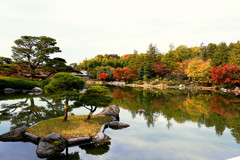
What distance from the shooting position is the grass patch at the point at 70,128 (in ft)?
23.7

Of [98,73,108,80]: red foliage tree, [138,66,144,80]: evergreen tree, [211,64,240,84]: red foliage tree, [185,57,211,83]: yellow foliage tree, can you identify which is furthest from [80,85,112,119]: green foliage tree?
[98,73,108,80]: red foliage tree

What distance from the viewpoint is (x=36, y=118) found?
34.3ft

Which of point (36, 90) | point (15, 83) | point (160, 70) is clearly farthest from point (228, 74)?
point (15, 83)

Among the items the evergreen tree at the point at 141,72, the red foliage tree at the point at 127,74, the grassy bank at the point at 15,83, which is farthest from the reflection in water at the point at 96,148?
the evergreen tree at the point at 141,72

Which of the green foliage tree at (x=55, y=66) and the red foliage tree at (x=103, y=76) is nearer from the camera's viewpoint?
the green foliage tree at (x=55, y=66)

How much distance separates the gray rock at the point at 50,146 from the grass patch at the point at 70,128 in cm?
59

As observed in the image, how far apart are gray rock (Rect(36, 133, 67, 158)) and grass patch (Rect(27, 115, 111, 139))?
587 mm

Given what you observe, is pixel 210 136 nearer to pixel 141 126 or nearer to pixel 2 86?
pixel 141 126

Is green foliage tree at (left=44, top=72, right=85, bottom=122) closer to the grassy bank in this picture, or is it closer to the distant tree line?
the grassy bank

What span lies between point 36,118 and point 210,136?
1070 cm

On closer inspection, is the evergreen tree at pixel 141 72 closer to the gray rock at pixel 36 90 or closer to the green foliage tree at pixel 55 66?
the green foliage tree at pixel 55 66

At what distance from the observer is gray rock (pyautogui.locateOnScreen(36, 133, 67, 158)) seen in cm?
584

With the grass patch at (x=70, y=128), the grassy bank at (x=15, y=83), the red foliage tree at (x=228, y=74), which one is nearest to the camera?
the grass patch at (x=70, y=128)

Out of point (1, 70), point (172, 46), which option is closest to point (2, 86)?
point (1, 70)
